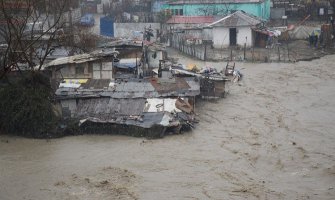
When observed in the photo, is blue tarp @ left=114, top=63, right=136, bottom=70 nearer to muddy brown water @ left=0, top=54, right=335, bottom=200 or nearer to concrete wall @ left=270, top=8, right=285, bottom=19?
muddy brown water @ left=0, top=54, right=335, bottom=200

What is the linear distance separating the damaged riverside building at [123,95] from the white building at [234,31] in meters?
12.1

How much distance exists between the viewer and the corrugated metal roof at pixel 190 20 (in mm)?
38531

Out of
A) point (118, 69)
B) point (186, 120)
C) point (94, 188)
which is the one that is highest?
point (118, 69)

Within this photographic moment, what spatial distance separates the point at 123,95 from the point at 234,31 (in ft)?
56.3

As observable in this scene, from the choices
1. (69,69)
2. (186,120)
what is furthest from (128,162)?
(69,69)

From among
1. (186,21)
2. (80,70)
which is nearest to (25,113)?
(80,70)

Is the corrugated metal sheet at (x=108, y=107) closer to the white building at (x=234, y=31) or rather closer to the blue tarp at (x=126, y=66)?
the blue tarp at (x=126, y=66)

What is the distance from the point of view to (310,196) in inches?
527

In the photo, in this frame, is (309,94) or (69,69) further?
(309,94)

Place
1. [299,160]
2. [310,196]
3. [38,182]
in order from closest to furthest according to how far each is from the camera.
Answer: [310,196], [38,182], [299,160]

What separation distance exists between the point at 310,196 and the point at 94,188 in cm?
589

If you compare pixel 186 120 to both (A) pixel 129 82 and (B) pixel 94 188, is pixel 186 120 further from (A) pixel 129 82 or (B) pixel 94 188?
(B) pixel 94 188

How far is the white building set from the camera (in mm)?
34062

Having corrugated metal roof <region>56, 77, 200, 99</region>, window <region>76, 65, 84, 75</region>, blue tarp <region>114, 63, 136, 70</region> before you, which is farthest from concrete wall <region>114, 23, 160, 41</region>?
corrugated metal roof <region>56, 77, 200, 99</region>
